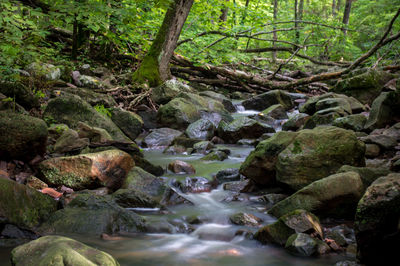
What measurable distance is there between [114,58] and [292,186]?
955cm

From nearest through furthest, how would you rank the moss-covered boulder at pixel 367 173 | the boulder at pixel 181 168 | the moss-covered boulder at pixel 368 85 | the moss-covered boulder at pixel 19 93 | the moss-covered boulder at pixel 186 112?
1. the moss-covered boulder at pixel 367 173
2. the moss-covered boulder at pixel 19 93
3. the boulder at pixel 181 168
4. the moss-covered boulder at pixel 186 112
5. the moss-covered boulder at pixel 368 85

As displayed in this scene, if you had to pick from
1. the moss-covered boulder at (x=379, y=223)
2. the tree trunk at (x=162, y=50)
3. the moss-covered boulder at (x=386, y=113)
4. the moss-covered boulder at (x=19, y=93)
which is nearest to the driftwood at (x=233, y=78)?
the tree trunk at (x=162, y=50)

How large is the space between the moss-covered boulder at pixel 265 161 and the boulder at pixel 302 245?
194cm

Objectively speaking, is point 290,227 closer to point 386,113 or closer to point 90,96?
point 386,113

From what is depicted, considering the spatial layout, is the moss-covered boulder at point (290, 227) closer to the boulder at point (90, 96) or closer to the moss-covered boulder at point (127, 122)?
the moss-covered boulder at point (127, 122)

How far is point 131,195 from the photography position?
471cm

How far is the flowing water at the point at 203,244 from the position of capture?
11.3ft

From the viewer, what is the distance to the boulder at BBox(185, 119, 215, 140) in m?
8.93

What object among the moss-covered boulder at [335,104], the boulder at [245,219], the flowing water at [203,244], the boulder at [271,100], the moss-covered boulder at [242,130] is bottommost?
the flowing water at [203,244]

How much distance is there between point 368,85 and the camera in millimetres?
10172

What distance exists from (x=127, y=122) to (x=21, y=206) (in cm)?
509

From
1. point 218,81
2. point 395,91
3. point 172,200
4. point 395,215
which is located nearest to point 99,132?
point 172,200

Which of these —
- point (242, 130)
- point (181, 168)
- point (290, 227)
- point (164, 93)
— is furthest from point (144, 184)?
point (164, 93)

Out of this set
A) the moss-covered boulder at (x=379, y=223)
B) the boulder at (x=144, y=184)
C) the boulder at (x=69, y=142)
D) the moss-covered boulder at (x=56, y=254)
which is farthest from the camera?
the boulder at (x=69, y=142)
